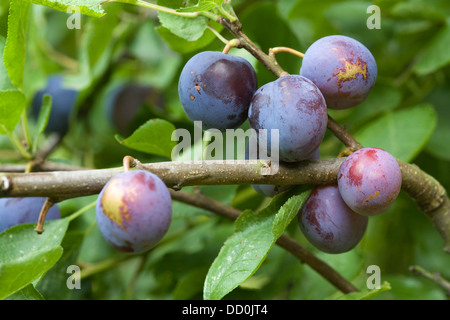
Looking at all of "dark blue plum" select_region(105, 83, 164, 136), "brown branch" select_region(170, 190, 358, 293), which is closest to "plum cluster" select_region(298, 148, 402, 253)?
"brown branch" select_region(170, 190, 358, 293)

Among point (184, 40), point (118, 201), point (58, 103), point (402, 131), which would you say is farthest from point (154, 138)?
point (58, 103)

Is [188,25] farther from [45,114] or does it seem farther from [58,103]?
[58,103]

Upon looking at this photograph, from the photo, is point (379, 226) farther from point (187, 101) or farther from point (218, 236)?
point (187, 101)

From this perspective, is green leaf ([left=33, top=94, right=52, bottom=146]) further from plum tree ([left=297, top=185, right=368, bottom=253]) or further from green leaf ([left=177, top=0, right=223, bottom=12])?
plum tree ([left=297, top=185, right=368, bottom=253])

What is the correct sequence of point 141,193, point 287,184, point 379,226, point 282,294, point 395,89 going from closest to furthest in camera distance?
point 141,193
point 287,184
point 282,294
point 395,89
point 379,226

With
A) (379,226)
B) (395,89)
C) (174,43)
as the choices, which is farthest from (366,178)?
(379,226)
